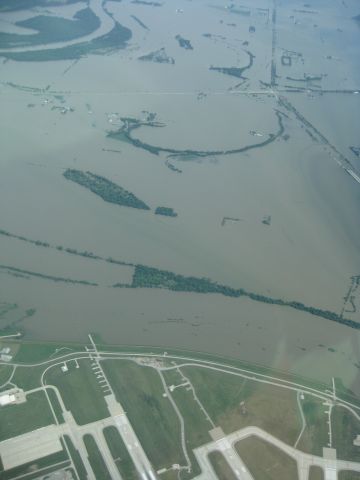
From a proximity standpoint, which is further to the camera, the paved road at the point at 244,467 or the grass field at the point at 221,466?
the paved road at the point at 244,467

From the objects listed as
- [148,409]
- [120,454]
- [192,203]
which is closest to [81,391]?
[148,409]

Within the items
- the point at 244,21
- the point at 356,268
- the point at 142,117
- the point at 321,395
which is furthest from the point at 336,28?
the point at 321,395

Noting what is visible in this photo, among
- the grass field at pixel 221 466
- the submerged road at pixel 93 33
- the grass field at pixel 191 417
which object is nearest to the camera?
the grass field at pixel 221 466

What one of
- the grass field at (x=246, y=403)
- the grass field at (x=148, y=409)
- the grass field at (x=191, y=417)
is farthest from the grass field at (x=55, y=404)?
the grass field at (x=246, y=403)

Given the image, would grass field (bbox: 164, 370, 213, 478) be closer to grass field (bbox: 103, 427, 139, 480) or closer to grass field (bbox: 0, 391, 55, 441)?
grass field (bbox: 103, 427, 139, 480)

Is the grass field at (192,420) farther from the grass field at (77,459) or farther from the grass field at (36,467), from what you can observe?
the grass field at (36,467)
